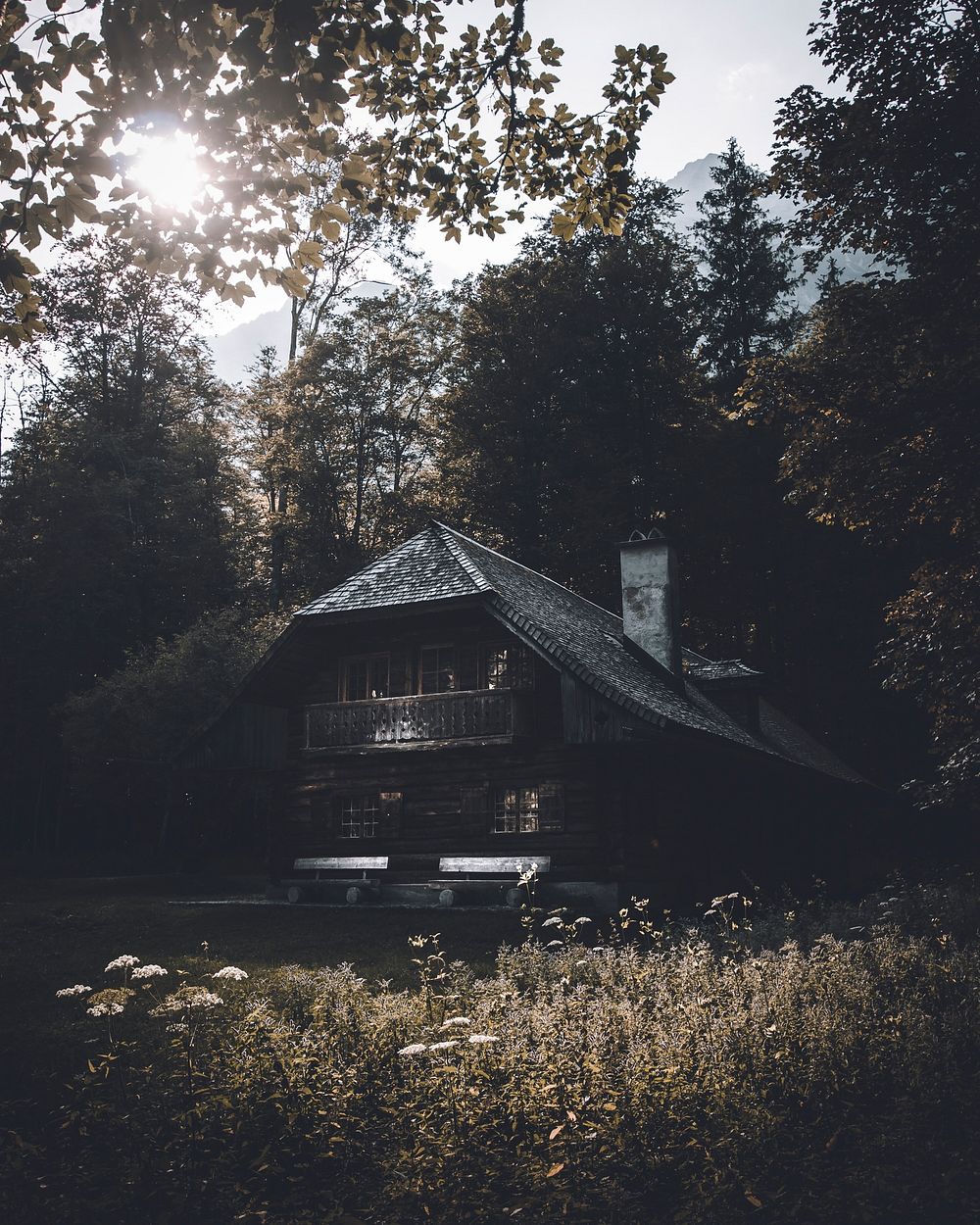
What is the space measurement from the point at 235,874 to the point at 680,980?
26.1 metres

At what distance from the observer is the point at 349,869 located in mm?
22438

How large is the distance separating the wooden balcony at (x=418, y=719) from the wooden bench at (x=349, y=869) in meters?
2.53

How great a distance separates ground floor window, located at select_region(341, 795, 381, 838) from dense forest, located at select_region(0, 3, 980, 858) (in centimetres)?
929

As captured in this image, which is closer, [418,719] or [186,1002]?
[186,1002]

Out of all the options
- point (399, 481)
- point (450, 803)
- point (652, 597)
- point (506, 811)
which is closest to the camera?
point (506, 811)

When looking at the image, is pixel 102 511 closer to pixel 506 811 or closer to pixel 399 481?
pixel 399 481

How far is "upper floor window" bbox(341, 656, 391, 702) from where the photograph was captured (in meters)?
22.8

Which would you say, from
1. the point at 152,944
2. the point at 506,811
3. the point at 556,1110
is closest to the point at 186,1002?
the point at 556,1110

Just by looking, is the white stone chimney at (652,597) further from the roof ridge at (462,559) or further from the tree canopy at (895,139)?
the tree canopy at (895,139)

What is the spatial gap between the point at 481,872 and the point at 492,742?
8.93 feet

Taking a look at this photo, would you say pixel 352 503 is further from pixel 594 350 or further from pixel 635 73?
pixel 635 73

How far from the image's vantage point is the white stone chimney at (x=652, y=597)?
76.3ft

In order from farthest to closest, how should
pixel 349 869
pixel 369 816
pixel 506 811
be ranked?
pixel 369 816 < pixel 349 869 < pixel 506 811

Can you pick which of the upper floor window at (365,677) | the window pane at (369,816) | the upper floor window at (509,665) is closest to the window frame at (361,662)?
the upper floor window at (365,677)
